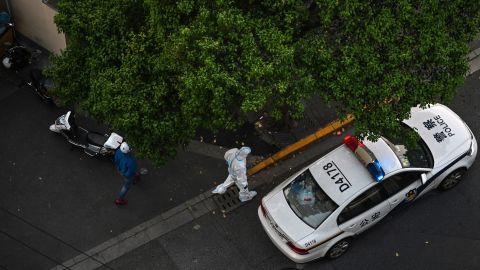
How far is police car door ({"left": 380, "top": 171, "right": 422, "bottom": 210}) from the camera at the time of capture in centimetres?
1080

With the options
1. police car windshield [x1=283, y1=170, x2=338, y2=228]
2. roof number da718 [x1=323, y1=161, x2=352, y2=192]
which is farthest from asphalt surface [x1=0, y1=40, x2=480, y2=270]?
roof number da718 [x1=323, y1=161, x2=352, y2=192]

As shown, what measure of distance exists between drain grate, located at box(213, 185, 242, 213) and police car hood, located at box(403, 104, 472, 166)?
12.9 feet

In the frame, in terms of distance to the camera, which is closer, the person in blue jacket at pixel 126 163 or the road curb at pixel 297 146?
the person in blue jacket at pixel 126 163

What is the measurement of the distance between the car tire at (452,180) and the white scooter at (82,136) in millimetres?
7049

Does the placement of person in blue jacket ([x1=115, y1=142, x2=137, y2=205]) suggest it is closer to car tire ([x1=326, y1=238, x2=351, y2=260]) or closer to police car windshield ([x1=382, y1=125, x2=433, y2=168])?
car tire ([x1=326, y1=238, x2=351, y2=260])

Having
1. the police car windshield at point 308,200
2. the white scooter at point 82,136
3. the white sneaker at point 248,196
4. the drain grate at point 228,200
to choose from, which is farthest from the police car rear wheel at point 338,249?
the white scooter at point 82,136

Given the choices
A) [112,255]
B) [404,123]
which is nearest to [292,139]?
[404,123]

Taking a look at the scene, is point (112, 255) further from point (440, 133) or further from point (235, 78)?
point (440, 133)

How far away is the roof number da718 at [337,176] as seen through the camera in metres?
10.7

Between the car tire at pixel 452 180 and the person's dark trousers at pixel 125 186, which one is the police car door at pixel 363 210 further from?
the person's dark trousers at pixel 125 186

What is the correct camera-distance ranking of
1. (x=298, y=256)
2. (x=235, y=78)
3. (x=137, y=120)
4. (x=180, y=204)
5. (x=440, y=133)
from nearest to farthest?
(x=235, y=78) < (x=137, y=120) < (x=298, y=256) < (x=440, y=133) < (x=180, y=204)

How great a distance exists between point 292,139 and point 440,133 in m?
3.31

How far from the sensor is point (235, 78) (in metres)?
8.53

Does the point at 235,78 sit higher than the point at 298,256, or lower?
higher
